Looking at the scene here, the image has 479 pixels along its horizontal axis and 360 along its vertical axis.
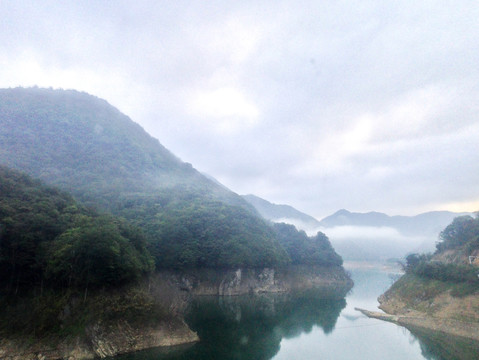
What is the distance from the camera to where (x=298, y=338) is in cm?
3550

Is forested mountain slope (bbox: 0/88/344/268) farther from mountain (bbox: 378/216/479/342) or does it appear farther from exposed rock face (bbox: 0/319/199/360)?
exposed rock face (bbox: 0/319/199/360)

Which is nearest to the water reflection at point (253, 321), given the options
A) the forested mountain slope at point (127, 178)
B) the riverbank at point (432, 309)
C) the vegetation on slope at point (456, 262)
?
the riverbank at point (432, 309)

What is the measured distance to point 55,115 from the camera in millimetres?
108000

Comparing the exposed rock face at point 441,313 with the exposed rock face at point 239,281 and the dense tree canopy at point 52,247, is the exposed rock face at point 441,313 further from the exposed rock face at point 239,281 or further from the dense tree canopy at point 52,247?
the dense tree canopy at point 52,247

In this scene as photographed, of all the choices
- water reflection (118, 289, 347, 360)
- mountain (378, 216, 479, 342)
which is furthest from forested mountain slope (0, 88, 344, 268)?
mountain (378, 216, 479, 342)

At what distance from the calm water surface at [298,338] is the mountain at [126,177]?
17.3 meters

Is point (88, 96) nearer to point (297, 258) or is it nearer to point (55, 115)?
point (55, 115)

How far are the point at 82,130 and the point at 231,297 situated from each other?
82713 millimetres

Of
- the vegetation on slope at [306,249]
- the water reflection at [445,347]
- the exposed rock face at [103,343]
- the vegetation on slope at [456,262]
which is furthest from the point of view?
the vegetation on slope at [306,249]

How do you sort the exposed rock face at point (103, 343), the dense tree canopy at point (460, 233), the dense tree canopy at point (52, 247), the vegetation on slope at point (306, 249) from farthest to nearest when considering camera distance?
1. the vegetation on slope at point (306, 249)
2. the dense tree canopy at point (460, 233)
3. the dense tree canopy at point (52, 247)
4. the exposed rock face at point (103, 343)

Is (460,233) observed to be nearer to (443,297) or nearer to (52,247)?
(443,297)

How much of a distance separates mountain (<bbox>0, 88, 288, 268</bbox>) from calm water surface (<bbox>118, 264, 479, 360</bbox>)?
680 inches

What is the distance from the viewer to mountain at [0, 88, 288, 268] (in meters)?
67.2

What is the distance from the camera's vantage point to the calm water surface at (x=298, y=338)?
1087 inches
